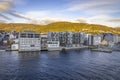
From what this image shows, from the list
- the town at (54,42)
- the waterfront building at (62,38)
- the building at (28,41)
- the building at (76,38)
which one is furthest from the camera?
the building at (76,38)

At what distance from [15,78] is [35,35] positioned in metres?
48.1

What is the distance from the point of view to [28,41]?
76.7m

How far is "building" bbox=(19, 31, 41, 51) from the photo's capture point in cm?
7594

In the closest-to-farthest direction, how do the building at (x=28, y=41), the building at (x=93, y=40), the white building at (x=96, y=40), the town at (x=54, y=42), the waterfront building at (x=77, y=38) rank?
the building at (x=28, y=41), the town at (x=54, y=42), the waterfront building at (x=77, y=38), the building at (x=93, y=40), the white building at (x=96, y=40)

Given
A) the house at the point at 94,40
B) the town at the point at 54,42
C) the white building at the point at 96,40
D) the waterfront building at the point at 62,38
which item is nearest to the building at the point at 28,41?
the town at the point at 54,42

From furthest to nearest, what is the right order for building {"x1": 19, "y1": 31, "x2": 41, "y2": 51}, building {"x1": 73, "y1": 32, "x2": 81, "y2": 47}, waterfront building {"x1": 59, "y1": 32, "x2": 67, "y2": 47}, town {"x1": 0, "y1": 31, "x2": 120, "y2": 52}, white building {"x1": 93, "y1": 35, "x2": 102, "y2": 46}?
white building {"x1": 93, "y1": 35, "x2": 102, "y2": 46} → building {"x1": 73, "y1": 32, "x2": 81, "y2": 47} → waterfront building {"x1": 59, "y1": 32, "x2": 67, "y2": 47} → town {"x1": 0, "y1": 31, "x2": 120, "y2": 52} → building {"x1": 19, "y1": 31, "x2": 41, "y2": 51}

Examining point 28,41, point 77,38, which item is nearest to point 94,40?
point 77,38

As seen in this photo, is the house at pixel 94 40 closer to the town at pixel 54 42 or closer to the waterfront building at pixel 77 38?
the town at pixel 54 42

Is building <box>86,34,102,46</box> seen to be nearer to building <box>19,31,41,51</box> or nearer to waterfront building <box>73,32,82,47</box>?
waterfront building <box>73,32,82,47</box>

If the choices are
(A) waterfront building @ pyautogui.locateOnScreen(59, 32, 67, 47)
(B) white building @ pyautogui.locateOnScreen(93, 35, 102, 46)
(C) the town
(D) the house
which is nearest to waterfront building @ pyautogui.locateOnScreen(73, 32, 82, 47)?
(C) the town

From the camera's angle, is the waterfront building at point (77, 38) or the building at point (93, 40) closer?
the waterfront building at point (77, 38)

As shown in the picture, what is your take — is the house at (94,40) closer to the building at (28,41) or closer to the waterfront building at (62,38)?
the waterfront building at (62,38)

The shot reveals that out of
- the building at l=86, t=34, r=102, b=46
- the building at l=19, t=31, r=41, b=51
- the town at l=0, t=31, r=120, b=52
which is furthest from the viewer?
the building at l=86, t=34, r=102, b=46

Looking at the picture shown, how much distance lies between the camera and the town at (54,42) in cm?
7681
